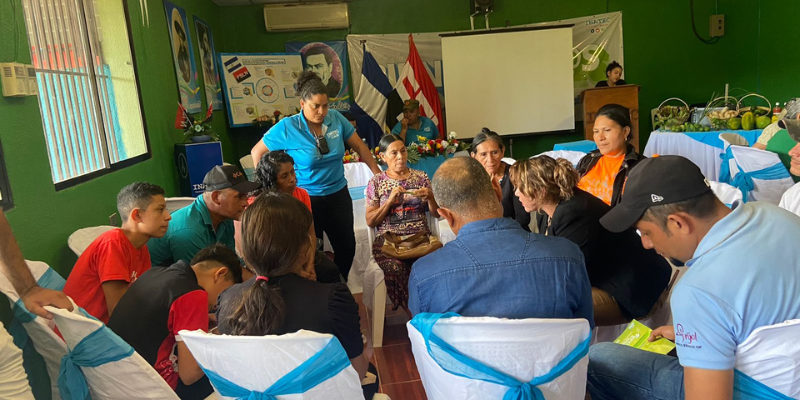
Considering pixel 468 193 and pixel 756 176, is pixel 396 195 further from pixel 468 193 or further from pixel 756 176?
pixel 756 176

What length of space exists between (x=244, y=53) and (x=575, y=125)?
4.37 metres

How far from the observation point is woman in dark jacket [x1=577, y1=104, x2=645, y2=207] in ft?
9.77

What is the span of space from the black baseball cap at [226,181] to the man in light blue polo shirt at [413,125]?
3548 millimetres

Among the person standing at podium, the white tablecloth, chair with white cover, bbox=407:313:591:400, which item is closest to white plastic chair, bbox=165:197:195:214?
chair with white cover, bbox=407:313:591:400

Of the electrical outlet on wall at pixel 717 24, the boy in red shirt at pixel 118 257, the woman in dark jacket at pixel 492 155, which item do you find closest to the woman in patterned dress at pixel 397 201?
the woman in dark jacket at pixel 492 155

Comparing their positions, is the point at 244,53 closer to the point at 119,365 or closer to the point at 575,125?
the point at 575,125

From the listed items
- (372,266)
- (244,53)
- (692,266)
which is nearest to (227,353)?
(692,266)

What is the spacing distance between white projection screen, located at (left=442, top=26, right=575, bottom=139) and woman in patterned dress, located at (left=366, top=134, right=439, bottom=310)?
11.9 ft

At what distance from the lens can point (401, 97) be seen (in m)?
7.03

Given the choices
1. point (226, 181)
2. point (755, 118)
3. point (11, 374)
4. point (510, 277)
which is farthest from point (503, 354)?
point (755, 118)

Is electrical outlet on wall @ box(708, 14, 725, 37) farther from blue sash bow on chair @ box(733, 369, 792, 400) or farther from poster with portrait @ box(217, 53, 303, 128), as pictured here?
blue sash bow on chair @ box(733, 369, 792, 400)

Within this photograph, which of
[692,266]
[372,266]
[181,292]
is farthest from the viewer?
[372,266]

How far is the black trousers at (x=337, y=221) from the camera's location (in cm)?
323

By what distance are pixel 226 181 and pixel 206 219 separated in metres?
0.19
